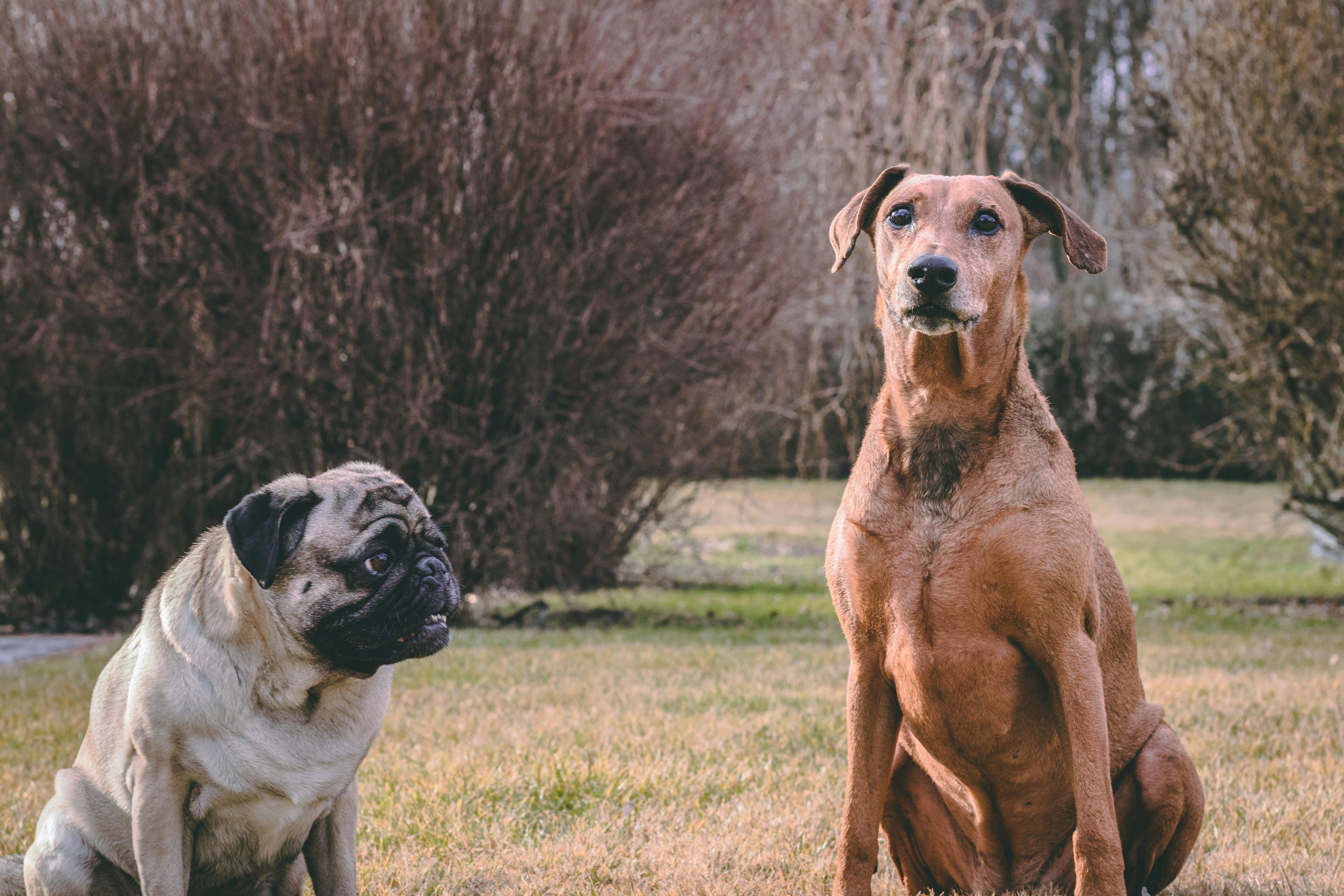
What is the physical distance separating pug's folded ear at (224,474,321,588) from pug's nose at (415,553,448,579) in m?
0.31

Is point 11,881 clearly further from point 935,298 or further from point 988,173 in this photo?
point 988,173

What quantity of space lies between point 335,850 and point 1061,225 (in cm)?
256

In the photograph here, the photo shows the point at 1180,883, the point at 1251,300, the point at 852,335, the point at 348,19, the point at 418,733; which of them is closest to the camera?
the point at 1180,883

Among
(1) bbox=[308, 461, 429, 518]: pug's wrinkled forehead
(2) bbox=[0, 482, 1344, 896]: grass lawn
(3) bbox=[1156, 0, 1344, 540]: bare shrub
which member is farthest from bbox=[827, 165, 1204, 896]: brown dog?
(3) bbox=[1156, 0, 1344, 540]: bare shrub

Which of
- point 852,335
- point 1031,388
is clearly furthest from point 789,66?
point 1031,388

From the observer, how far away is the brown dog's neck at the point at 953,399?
2.88 meters

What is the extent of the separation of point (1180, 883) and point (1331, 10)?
8.14 m

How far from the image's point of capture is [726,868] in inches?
141

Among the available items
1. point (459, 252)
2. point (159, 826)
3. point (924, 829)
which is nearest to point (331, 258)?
point (459, 252)

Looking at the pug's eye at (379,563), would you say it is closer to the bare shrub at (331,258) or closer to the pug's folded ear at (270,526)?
the pug's folded ear at (270,526)

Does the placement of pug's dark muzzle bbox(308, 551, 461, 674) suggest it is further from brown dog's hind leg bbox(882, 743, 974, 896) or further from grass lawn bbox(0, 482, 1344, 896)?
brown dog's hind leg bbox(882, 743, 974, 896)

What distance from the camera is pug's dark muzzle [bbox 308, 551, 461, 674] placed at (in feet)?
9.39

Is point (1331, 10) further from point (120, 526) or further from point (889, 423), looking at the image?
point (120, 526)

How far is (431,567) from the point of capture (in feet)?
10.0
